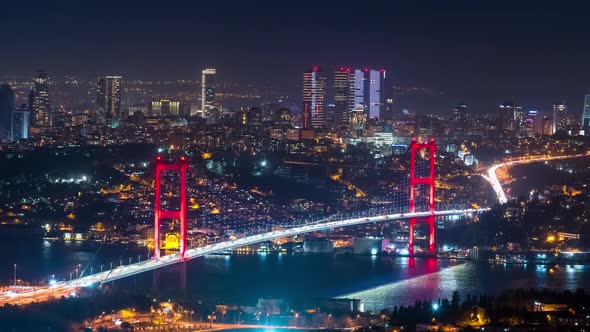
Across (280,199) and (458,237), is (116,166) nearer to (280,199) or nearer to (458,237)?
(280,199)

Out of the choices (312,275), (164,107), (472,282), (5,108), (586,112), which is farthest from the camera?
(586,112)

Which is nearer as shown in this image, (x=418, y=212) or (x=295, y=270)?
(x=295, y=270)

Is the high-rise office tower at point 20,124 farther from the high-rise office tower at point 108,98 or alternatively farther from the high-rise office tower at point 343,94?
the high-rise office tower at point 343,94

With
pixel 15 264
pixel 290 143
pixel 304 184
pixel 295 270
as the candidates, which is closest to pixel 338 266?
pixel 295 270

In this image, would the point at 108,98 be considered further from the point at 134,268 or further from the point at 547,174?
the point at 134,268

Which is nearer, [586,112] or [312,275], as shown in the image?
[312,275]

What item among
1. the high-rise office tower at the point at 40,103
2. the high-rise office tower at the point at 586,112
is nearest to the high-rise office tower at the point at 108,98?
the high-rise office tower at the point at 40,103

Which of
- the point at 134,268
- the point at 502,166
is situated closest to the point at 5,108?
the point at 502,166
